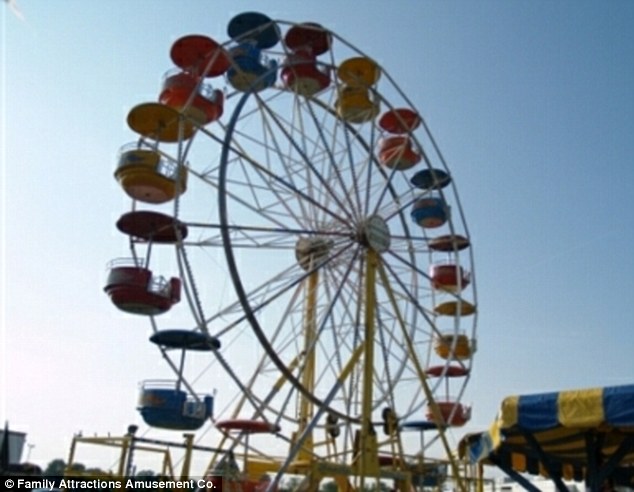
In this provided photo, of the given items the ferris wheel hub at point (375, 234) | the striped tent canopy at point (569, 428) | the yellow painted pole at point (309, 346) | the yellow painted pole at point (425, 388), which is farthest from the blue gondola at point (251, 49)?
the striped tent canopy at point (569, 428)

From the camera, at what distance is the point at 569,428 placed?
27.9 ft

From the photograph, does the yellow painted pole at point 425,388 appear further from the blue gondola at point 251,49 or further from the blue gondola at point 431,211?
the blue gondola at point 251,49

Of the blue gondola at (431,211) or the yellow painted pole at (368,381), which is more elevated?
the blue gondola at (431,211)

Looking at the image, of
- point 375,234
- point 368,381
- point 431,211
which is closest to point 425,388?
point 368,381

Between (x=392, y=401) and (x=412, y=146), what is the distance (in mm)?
6427

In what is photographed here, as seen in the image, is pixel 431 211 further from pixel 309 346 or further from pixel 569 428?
pixel 569 428

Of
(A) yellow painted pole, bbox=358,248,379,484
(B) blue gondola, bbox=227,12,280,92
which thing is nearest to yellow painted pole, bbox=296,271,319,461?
(A) yellow painted pole, bbox=358,248,379,484

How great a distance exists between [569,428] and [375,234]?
7268 mm

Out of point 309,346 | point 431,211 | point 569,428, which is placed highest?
point 431,211

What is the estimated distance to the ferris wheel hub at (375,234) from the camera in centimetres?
1486

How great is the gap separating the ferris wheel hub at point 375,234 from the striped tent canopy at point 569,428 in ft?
17.0

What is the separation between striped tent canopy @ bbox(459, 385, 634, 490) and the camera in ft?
25.6

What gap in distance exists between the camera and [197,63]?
15.3 m

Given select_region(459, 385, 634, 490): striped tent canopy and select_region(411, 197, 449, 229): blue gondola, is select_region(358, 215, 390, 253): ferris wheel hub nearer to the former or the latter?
select_region(411, 197, 449, 229): blue gondola
